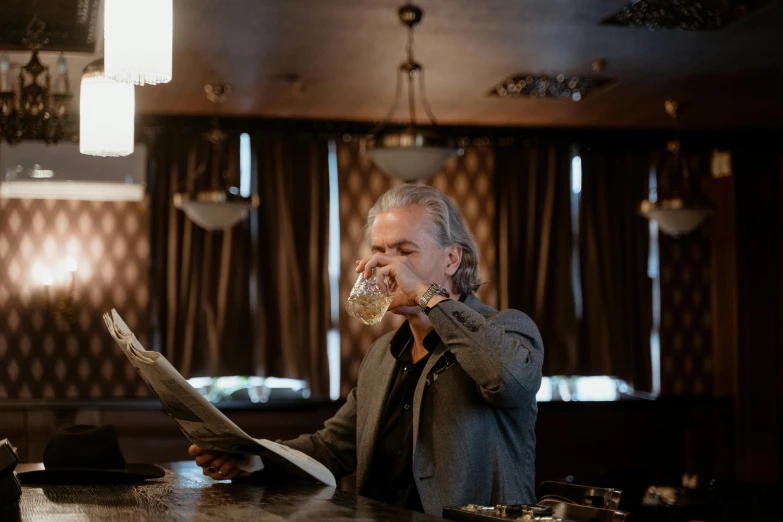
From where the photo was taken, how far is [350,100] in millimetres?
6676

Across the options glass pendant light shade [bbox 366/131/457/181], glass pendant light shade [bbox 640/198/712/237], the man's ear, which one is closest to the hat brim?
the man's ear

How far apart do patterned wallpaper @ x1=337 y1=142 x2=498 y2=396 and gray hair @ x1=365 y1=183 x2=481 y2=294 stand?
501cm

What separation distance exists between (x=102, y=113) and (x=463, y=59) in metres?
2.98

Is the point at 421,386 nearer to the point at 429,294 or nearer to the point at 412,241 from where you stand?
the point at 429,294

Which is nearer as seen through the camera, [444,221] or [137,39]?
[137,39]

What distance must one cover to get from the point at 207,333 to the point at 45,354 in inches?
46.1

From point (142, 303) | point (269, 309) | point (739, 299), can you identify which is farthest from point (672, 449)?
point (142, 303)

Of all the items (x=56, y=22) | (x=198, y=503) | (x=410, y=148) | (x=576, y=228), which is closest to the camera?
(x=198, y=503)

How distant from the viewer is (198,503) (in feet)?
6.06

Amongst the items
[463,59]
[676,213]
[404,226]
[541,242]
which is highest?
[463,59]

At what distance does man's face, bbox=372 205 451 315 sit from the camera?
226cm

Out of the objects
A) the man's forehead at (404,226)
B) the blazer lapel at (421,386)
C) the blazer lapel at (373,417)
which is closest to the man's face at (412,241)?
the man's forehead at (404,226)

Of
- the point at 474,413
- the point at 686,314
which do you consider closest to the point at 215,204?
the point at 474,413

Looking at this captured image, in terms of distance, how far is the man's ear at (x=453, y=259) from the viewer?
234 centimetres
